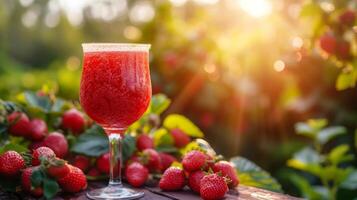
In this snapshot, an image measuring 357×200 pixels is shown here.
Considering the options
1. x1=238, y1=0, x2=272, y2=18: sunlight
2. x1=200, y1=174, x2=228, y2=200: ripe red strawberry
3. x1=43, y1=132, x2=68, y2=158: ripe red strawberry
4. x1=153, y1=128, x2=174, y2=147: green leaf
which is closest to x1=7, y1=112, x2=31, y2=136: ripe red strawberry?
x1=43, y1=132, x2=68, y2=158: ripe red strawberry

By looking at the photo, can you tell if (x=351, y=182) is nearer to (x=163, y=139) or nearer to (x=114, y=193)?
(x=163, y=139)

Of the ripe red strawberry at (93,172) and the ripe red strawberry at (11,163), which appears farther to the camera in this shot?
the ripe red strawberry at (93,172)

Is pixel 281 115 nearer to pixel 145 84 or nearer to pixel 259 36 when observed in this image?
pixel 259 36

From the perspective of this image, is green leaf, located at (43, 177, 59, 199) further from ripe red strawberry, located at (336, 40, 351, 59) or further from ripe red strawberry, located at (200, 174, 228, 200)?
ripe red strawberry, located at (336, 40, 351, 59)

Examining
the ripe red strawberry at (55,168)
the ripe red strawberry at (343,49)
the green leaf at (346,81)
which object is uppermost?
the ripe red strawberry at (343,49)

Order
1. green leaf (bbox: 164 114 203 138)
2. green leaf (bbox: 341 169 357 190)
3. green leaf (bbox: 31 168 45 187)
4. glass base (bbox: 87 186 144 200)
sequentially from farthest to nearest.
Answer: green leaf (bbox: 341 169 357 190)
green leaf (bbox: 164 114 203 138)
glass base (bbox: 87 186 144 200)
green leaf (bbox: 31 168 45 187)

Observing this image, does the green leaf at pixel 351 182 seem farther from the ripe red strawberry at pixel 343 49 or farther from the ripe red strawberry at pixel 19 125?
the ripe red strawberry at pixel 19 125

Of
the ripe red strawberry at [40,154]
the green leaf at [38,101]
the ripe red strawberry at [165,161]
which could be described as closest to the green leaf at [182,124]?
the ripe red strawberry at [165,161]
